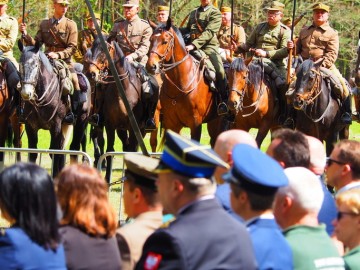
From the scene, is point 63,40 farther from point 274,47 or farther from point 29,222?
point 29,222

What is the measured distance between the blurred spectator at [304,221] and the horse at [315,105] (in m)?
11.5

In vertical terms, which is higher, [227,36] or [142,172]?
[142,172]

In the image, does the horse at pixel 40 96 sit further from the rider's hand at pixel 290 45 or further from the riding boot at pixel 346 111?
the riding boot at pixel 346 111

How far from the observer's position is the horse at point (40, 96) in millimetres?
16359

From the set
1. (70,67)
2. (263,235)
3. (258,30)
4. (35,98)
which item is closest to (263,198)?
(263,235)

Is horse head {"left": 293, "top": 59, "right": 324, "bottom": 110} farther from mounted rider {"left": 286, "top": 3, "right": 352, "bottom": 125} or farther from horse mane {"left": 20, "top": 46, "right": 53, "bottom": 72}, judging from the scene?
horse mane {"left": 20, "top": 46, "right": 53, "bottom": 72}

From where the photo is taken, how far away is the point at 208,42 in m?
18.8

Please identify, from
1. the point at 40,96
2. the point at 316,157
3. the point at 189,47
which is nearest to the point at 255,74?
the point at 189,47

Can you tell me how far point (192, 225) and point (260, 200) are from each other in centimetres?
51

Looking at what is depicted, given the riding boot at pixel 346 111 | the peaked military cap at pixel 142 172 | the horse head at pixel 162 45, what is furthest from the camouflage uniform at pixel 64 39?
the peaked military cap at pixel 142 172

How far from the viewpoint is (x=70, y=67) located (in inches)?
706

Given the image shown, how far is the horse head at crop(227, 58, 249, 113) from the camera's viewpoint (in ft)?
58.0

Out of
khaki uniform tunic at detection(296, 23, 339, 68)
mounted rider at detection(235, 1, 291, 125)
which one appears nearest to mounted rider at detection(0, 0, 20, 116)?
mounted rider at detection(235, 1, 291, 125)

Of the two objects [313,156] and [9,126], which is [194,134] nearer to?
[9,126]
